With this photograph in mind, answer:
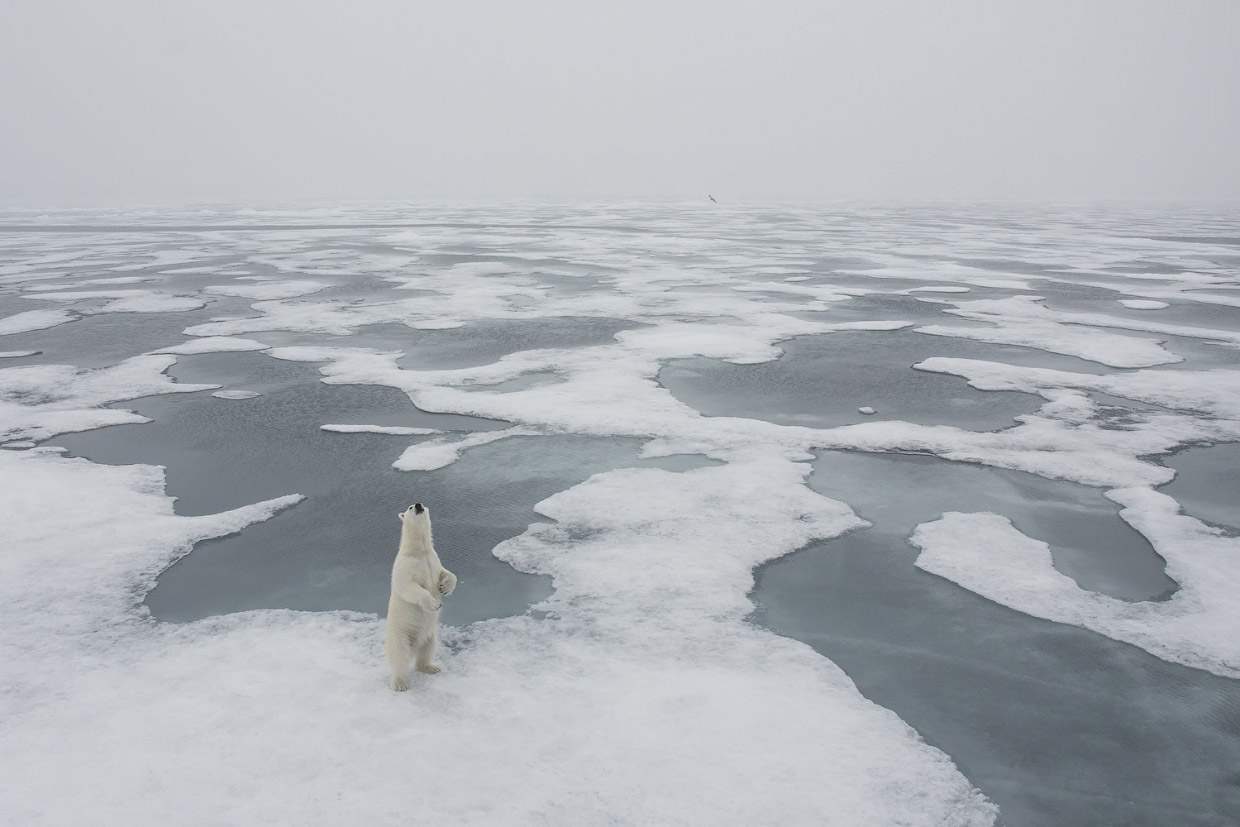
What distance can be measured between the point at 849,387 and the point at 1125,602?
3721 millimetres

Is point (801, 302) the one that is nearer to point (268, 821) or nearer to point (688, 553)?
point (688, 553)

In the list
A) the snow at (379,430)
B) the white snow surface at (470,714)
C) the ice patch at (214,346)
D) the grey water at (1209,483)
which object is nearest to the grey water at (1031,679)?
the white snow surface at (470,714)

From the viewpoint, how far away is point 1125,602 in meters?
3.75

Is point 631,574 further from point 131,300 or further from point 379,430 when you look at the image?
point 131,300

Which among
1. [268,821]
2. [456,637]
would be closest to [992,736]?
[456,637]

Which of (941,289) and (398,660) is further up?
(941,289)

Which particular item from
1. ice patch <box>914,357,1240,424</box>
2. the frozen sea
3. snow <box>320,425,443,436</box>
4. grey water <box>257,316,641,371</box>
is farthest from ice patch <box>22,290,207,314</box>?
ice patch <box>914,357,1240,424</box>

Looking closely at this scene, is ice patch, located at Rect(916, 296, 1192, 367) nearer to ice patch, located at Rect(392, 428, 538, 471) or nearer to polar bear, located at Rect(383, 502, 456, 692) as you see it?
ice patch, located at Rect(392, 428, 538, 471)

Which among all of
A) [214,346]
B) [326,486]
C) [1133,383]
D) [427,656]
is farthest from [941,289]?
[427,656]

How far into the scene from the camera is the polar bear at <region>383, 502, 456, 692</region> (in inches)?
118

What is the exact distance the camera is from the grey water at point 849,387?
6.52 meters

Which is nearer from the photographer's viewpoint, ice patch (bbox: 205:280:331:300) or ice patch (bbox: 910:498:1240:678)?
ice patch (bbox: 910:498:1240:678)

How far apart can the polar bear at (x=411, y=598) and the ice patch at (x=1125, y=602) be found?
2.33m

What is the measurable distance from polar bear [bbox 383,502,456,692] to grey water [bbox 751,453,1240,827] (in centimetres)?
141
